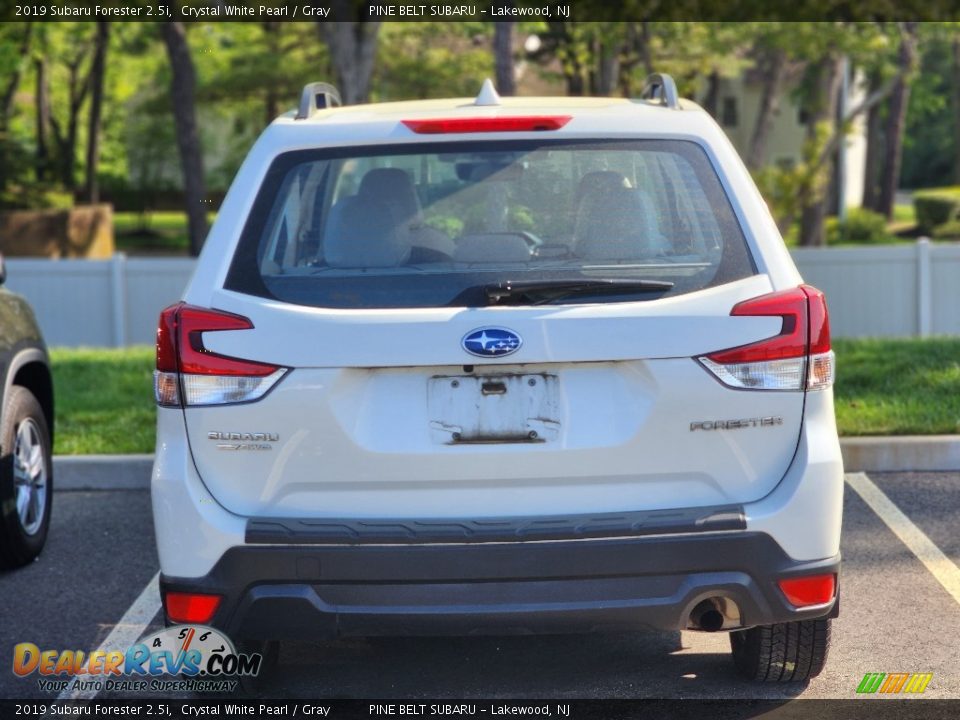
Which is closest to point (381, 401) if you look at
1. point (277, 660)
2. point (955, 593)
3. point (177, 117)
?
point (277, 660)

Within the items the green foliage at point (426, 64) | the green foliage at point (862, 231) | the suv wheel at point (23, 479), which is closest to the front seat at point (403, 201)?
the suv wheel at point (23, 479)

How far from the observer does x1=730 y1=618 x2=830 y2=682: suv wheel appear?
409 cm

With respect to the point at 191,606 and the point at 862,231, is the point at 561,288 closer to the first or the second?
the point at 191,606

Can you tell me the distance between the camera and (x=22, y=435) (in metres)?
6.00

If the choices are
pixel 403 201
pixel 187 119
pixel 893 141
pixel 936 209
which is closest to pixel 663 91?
pixel 403 201

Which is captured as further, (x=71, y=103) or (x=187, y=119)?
(x=71, y=103)

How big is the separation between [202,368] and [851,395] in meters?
5.78

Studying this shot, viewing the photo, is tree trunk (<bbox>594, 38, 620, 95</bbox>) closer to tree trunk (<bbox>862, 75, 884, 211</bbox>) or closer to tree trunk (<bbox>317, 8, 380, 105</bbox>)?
tree trunk (<bbox>317, 8, 380, 105</bbox>)

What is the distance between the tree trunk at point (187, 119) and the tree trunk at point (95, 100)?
7.96 meters

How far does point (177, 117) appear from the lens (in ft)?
75.0

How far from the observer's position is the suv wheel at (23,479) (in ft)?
18.8

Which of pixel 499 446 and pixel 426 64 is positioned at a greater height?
pixel 426 64

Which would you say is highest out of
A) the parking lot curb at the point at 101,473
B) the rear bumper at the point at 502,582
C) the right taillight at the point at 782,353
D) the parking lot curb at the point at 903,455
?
the right taillight at the point at 782,353

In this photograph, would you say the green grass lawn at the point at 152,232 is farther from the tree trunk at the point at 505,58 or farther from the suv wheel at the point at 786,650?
the suv wheel at the point at 786,650
